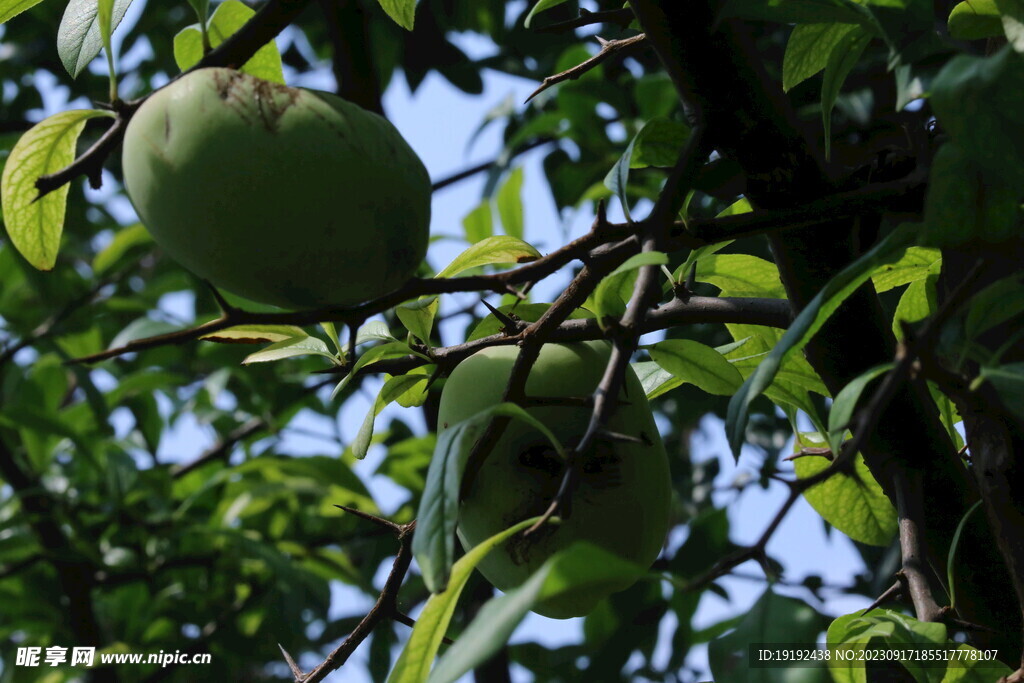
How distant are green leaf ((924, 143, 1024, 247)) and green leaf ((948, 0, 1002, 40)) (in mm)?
214

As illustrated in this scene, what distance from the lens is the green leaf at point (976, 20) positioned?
1.69 feet

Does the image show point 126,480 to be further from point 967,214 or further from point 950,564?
point 967,214

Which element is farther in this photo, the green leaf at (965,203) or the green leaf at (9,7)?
the green leaf at (9,7)

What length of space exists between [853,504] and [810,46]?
397 mm

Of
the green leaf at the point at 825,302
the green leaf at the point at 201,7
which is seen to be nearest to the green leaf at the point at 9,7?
the green leaf at the point at 201,7

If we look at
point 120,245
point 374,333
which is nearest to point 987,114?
point 374,333

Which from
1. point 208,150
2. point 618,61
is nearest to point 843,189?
point 208,150

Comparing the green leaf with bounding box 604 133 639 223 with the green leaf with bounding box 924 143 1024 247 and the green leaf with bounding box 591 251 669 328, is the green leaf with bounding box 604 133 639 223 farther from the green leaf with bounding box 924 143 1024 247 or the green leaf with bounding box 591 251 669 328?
the green leaf with bounding box 924 143 1024 247

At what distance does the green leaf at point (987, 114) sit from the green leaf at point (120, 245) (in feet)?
5.15

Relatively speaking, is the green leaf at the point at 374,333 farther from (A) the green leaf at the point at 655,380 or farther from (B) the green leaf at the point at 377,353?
(A) the green leaf at the point at 655,380

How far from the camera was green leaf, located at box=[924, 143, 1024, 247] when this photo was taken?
0.35 metres

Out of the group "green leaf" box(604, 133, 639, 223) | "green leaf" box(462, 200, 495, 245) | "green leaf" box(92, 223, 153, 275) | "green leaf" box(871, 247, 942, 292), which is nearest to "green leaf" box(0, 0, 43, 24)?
"green leaf" box(604, 133, 639, 223)

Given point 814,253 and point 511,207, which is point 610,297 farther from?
point 511,207

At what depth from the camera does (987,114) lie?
0.32 m
